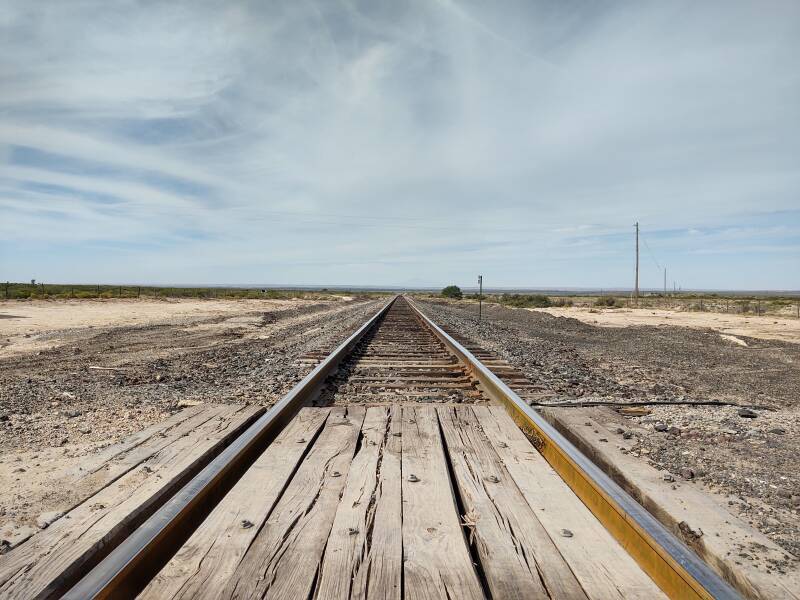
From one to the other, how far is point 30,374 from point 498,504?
769 cm

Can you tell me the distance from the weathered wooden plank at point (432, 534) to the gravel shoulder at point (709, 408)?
4.47 feet

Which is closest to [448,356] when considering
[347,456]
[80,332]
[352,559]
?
[347,456]

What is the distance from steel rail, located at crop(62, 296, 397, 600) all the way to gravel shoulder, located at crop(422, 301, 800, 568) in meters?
2.36

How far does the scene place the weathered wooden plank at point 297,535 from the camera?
5.65ft

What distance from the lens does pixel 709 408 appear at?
192 inches

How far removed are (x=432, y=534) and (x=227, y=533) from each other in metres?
0.84

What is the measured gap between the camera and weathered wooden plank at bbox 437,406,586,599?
173 cm

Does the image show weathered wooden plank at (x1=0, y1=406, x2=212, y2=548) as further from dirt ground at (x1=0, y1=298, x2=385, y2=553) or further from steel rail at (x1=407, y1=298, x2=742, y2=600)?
steel rail at (x1=407, y1=298, x2=742, y2=600)

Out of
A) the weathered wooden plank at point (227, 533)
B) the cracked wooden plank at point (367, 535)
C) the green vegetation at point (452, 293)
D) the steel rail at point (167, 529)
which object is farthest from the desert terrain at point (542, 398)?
the green vegetation at point (452, 293)

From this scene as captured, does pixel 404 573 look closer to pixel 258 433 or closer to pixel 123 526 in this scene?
pixel 123 526

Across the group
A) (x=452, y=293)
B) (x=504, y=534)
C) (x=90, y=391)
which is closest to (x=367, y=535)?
(x=504, y=534)

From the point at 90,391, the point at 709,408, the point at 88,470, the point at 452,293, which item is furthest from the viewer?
the point at 452,293

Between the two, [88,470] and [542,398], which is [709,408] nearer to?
[542,398]

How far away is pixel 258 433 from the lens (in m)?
3.04
